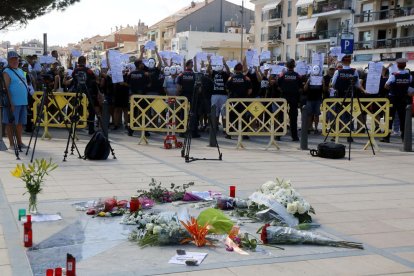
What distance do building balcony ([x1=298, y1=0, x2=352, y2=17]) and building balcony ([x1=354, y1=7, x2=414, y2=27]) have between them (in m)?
2.08

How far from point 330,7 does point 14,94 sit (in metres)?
57.5

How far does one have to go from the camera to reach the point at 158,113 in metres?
14.2

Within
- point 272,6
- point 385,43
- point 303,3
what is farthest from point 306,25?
point 385,43

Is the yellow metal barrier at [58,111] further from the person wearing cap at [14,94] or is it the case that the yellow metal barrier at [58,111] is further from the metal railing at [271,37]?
the metal railing at [271,37]

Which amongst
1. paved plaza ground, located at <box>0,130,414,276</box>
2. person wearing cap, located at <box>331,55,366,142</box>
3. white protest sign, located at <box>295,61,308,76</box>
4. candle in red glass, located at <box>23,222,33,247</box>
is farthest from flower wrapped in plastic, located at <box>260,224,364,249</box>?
white protest sign, located at <box>295,61,308,76</box>

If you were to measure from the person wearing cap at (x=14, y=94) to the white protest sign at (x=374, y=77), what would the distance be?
9.03 metres

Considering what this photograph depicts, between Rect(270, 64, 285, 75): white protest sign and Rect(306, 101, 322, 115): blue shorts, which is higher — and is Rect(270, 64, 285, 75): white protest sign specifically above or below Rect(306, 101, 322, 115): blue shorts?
above

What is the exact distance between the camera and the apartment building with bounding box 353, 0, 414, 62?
5300cm

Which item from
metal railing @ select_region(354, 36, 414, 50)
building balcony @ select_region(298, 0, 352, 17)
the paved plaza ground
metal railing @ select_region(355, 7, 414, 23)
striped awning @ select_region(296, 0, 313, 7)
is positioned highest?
striped awning @ select_region(296, 0, 313, 7)

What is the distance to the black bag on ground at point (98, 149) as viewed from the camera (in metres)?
11.2

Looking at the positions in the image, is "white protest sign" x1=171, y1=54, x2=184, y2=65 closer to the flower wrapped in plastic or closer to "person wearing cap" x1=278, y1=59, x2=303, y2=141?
"person wearing cap" x1=278, y1=59, x2=303, y2=141

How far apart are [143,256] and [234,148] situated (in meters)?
8.83

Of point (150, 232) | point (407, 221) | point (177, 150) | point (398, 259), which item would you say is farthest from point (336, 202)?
point (177, 150)

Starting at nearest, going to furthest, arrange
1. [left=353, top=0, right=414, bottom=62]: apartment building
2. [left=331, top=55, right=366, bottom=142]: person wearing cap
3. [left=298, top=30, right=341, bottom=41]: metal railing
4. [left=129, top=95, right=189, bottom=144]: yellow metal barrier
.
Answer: [left=129, top=95, right=189, bottom=144]: yellow metal barrier
[left=331, top=55, right=366, bottom=142]: person wearing cap
[left=353, top=0, right=414, bottom=62]: apartment building
[left=298, top=30, right=341, bottom=41]: metal railing
